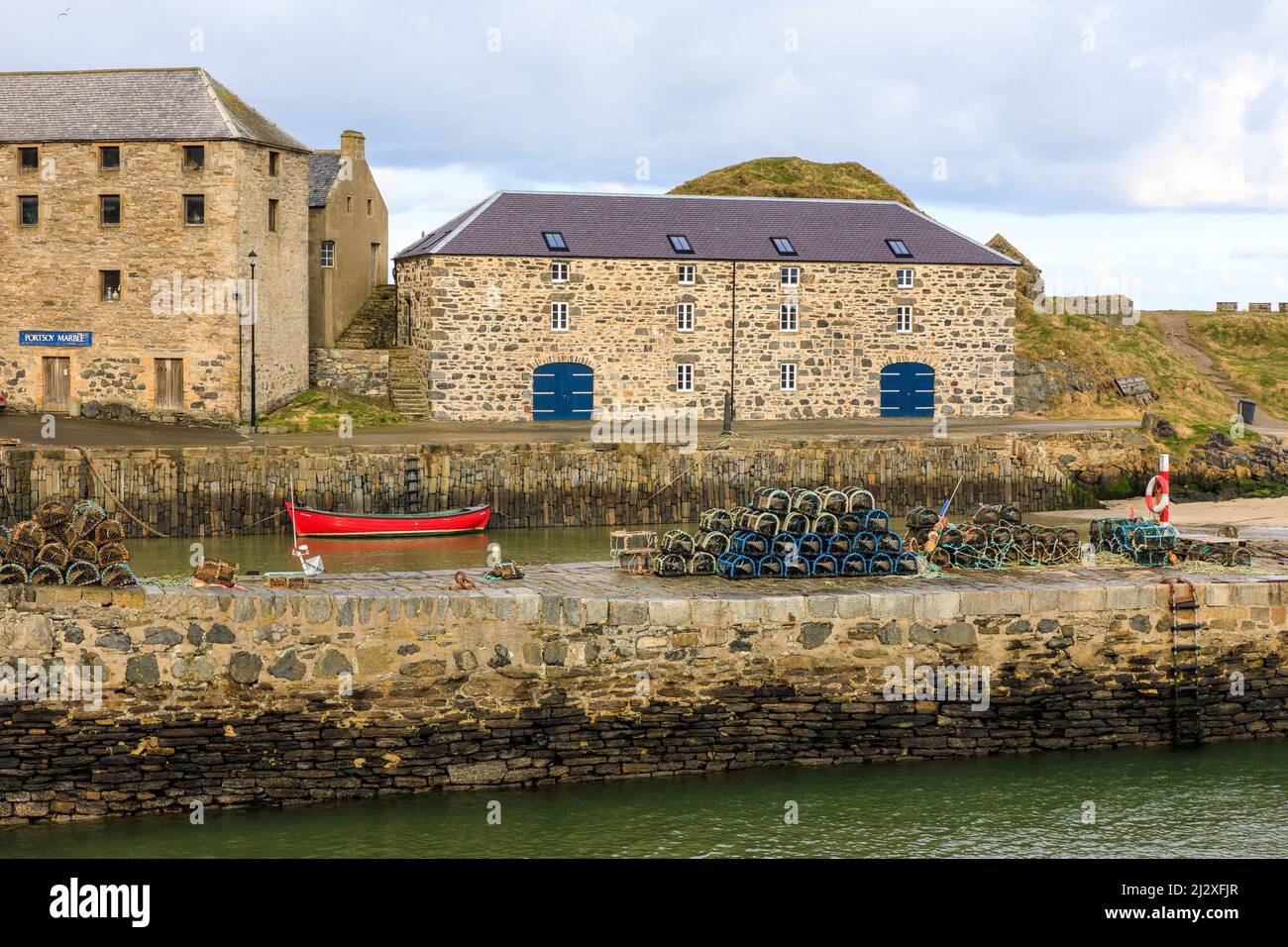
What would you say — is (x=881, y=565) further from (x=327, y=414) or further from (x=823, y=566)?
(x=327, y=414)

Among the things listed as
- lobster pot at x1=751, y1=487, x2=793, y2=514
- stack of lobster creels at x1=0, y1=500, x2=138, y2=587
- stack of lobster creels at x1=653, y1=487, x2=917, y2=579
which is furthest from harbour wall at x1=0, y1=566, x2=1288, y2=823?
lobster pot at x1=751, y1=487, x2=793, y2=514

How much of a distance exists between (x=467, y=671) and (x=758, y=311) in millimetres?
31706

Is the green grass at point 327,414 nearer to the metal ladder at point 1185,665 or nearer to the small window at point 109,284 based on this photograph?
the small window at point 109,284

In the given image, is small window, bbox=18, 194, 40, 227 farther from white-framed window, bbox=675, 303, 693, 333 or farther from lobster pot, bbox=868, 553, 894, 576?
lobster pot, bbox=868, 553, 894, 576

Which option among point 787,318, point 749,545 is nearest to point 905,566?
point 749,545

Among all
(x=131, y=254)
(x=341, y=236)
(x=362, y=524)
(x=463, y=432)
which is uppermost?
(x=341, y=236)

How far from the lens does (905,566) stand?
2248 cm

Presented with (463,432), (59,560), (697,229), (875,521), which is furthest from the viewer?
(697,229)

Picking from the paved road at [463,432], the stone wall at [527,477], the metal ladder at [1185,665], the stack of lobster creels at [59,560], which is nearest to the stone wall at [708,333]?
the paved road at [463,432]

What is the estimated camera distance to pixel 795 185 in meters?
68.8

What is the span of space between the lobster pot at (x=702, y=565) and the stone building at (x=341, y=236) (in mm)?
30075

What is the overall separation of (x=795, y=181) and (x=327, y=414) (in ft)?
102

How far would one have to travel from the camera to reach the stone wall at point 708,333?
47281mm

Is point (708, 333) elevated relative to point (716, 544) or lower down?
elevated
